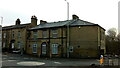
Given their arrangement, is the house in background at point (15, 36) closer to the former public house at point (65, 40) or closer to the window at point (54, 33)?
the former public house at point (65, 40)

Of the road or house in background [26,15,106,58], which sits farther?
house in background [26,15,106,58]

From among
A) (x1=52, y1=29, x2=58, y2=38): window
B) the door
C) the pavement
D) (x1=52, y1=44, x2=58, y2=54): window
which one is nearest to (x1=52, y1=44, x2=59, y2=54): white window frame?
(x1=52, y1=44, x2=58, y2=54): window

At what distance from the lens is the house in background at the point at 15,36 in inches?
1624

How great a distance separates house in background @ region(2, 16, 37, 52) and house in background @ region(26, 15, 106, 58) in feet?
18.3

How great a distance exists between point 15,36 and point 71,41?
17.3 m

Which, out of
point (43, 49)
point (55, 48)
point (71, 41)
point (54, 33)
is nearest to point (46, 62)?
point (71, 41)

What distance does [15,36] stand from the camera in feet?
142

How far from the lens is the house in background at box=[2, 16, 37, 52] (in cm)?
4125

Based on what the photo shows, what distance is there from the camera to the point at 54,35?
35.2m

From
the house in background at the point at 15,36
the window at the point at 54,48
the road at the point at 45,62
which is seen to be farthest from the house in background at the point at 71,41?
the road at the point at 45,62

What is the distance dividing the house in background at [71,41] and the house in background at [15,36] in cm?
559

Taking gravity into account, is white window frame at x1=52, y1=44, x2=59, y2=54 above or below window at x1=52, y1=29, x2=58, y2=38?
below

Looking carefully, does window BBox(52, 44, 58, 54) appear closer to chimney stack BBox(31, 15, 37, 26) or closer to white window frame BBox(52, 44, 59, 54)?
white window frame BBox(52, 44, 59, 54)

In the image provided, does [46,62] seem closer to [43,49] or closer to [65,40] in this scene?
[65,40]
